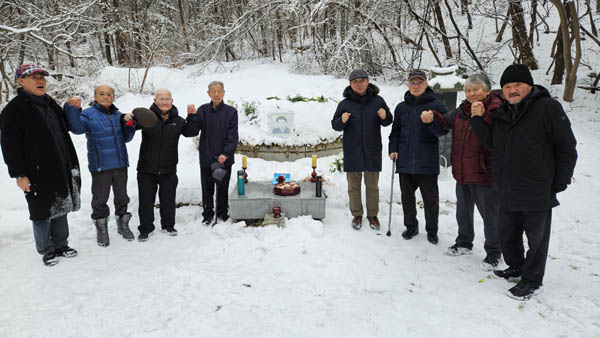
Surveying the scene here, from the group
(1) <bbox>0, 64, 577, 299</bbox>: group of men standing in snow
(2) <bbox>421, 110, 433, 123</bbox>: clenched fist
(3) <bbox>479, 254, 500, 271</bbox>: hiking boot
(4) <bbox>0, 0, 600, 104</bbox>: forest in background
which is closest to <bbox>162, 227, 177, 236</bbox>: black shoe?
(1) <bbox>0, 64, 577, 299</bbox>: group of men standing in snow

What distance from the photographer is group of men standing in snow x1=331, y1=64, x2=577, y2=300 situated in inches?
106

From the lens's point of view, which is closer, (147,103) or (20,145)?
(20,145)

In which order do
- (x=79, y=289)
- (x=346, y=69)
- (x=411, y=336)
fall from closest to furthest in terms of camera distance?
(x=411, y=336) < (x=79, y=289) < (x=346, y=69)

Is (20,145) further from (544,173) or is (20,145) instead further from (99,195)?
(544,173)

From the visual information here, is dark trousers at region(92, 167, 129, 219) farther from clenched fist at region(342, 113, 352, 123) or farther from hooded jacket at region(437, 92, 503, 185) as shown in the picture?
hooded jacket at region(437, 92, 503, 185)

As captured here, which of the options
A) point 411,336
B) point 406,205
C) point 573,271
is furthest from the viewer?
point 406,205

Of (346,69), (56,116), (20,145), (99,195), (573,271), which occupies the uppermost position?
(346,69)

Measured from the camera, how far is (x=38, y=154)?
130 inches

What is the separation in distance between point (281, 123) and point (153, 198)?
243 centimetres

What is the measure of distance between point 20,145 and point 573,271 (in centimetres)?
539

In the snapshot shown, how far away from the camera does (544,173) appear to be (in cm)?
268

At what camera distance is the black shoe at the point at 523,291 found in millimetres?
2844

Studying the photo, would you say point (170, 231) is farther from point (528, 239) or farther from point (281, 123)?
point (528, 239)

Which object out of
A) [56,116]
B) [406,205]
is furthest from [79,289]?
[406,205]
